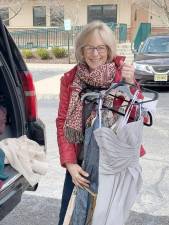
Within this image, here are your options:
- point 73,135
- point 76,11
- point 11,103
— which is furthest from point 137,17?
point 73,135

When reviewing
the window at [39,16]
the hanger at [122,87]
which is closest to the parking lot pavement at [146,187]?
the hanger at [122,87]

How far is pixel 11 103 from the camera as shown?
11.0 feet

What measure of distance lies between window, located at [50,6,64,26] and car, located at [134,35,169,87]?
16.7 metres

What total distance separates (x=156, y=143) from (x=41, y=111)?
305 cm

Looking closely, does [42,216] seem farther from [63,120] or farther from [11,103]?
[63,120]

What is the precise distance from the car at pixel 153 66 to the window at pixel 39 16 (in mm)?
19112

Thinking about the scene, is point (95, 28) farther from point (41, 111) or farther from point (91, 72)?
point (41, 111)

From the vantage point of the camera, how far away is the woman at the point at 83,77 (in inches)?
98.2

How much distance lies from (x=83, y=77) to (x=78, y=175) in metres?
0.58

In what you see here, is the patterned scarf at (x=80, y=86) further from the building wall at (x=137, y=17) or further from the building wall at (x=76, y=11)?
the building wall at (x=137, y=17)

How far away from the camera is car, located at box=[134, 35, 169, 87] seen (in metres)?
10.3

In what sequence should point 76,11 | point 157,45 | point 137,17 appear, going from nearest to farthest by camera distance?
point 157,45
point 76,11
point 137,17

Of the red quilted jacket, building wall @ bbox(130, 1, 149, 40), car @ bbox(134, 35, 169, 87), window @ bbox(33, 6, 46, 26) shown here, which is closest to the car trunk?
the red quilted jacket

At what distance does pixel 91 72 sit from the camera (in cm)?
250
